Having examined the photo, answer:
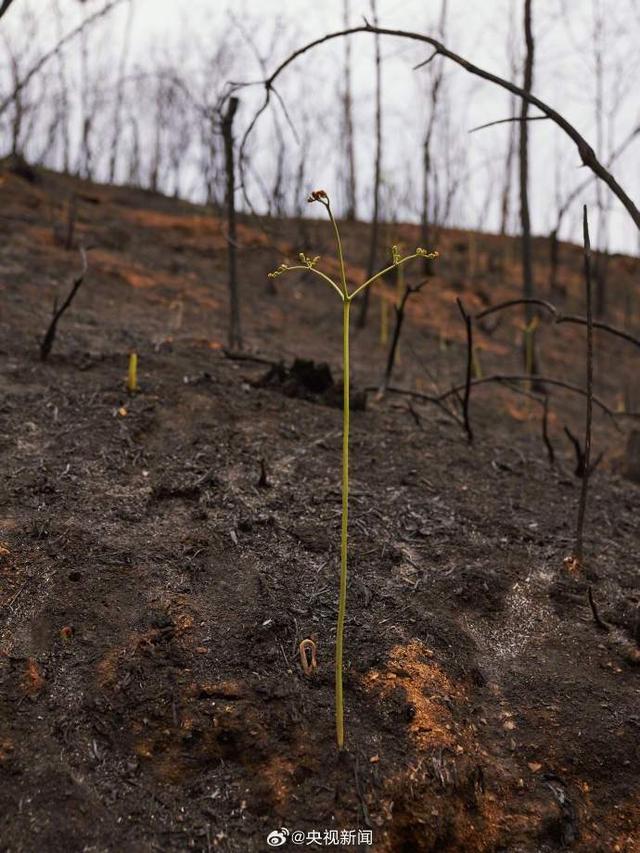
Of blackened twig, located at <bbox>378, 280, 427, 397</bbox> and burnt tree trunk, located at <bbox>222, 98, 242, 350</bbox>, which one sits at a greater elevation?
burnt tree trunk, located at <bbox>222, 98, 242, 350</bbox>

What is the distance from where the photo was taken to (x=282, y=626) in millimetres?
2102

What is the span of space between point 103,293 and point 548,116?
570cm

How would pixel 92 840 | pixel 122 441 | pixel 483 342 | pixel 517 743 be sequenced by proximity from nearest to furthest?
pixel 92 840 → pixel 517 743 → pixel 122 441 → pixel 483 342

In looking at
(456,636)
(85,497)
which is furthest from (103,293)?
(456,636)

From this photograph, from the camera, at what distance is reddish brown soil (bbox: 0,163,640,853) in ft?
5.31

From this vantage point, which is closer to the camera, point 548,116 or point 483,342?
point 548,116

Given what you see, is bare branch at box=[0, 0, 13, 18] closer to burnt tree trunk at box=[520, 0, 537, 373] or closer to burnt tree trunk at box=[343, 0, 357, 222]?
burnt tree trunk at box=[520, 0, 537, 373]

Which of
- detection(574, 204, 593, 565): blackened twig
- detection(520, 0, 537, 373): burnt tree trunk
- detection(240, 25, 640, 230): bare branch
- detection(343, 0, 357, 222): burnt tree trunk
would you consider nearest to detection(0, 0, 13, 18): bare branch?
detection(240, 25, 640, 230): bare branch

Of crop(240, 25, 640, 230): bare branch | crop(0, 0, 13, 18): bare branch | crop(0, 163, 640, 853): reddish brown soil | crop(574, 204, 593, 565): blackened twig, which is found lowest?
crop(0, 163, 640, 853): reddish brown soil

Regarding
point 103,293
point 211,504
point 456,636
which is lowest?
point 456,636

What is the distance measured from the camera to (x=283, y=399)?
3.98 m

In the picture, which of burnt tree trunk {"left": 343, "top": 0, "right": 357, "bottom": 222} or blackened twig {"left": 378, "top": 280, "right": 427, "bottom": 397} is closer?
blackened twig {"left": 378, "top": 280, "right": 427, "bottom": 397}

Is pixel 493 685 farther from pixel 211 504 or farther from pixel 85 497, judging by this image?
pixel 85 497

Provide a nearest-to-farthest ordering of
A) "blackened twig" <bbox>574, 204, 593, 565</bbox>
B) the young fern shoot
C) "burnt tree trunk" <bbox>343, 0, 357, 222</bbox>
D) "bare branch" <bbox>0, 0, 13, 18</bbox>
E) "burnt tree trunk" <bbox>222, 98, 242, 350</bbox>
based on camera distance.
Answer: the young fern shoot
"blackened twig" <bbox>574, 204, 593, 565</bbox>
"bare branch" <bbox>0, 0, 13, 18</bbox>
"burnt tree trunk" <bbox>222, 98, 242, 350</bbox>
"burnt tree trunk" <bbox>343, 0, 357, 222</bbox>
